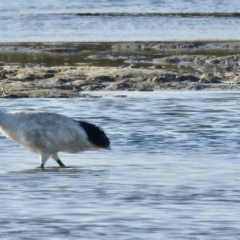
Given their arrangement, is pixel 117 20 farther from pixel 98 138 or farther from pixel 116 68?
pixel 98 138

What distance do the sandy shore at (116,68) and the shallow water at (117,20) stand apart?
94.6 inches

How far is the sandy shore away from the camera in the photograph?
17.7m

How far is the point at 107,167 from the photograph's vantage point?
10523mm

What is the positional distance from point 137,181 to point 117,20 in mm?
25619

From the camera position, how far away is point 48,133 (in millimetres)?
10477

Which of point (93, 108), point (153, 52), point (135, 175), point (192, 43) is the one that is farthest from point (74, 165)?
point (192, 43)

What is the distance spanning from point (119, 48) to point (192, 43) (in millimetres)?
2082

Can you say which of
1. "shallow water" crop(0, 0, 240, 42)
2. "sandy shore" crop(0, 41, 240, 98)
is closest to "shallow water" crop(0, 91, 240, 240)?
"sandy shore" crop(0, 41, 240, 98)

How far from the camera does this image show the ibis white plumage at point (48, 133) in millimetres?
10422

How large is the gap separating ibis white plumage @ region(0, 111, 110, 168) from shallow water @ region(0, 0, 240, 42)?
57.7ft

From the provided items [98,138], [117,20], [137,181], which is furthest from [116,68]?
[117,20]

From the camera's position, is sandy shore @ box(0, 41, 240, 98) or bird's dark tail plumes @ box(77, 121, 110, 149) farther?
sandy shore @ box(0, 41, 240, 98)

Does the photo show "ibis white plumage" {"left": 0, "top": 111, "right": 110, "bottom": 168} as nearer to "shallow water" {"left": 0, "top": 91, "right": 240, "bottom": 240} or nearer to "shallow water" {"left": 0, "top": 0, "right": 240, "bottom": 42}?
"shallow water" {"left": 0, "top": 91, "right": 240, "bottom": 240}

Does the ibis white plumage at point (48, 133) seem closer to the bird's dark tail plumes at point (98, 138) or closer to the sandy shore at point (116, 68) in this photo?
the bird's dark tail plumes at point (98, 138)
